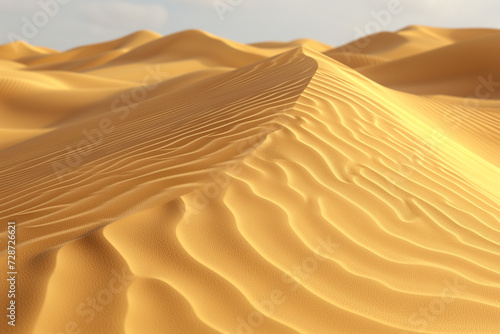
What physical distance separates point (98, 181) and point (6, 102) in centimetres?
1432

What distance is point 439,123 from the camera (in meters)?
8.41

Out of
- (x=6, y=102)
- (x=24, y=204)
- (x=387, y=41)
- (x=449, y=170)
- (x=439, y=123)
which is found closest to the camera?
(x=24, y=204)

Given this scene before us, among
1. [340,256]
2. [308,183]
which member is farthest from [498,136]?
[340,256]

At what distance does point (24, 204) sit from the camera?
3.58 meters

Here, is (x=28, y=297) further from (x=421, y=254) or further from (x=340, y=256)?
(x=421, y=254)

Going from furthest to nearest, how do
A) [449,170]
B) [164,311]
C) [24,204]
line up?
[449,170], [24,204], [164,311]

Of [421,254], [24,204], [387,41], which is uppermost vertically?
[421,254]

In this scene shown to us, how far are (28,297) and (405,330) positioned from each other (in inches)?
60.7

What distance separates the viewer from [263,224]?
111 inches

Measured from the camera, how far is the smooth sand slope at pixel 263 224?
84.7 inches

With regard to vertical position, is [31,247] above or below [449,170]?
above

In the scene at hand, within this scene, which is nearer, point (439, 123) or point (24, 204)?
point (24, 204)

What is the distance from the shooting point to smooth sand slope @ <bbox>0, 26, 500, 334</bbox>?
7.06ft

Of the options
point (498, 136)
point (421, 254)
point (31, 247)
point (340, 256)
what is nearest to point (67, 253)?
point (31, 247)
